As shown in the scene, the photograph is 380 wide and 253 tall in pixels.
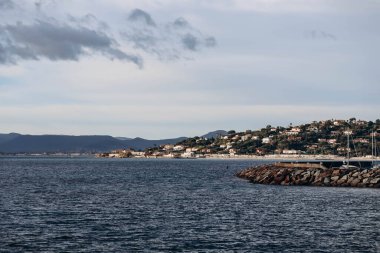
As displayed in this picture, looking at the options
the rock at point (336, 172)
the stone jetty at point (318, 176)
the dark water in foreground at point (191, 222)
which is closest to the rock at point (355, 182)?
the stone jetty at point (318, 176)

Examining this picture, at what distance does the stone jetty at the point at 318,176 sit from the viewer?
3888 inches

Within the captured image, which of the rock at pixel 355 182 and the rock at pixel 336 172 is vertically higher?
the rock at pixel 336 172

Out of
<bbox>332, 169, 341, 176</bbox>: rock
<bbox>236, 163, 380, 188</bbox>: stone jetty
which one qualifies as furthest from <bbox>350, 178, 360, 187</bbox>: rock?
<bbox>332, 169, 341, 176</bbox>: rock

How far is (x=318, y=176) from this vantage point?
10569 cm

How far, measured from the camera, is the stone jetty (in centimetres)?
9875

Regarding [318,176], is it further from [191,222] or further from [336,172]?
[191,222]

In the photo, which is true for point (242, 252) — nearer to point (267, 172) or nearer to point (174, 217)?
point (174, 217)

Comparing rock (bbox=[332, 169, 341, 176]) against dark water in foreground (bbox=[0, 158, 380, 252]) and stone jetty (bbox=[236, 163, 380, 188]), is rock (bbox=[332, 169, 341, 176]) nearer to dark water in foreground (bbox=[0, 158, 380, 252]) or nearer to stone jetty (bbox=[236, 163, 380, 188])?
stone jetty (bbox=[236, 163, 380, 188])

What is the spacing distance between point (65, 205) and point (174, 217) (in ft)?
51.3

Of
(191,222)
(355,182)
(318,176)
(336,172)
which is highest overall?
(336,172)

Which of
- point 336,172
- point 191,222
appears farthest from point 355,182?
point 191,222

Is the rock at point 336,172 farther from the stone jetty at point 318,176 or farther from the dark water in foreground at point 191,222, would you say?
the dark water in foreground at point 191,222

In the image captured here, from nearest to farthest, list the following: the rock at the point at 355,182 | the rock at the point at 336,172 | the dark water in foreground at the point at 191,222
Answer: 1. the dark water in foreground at the point at 191,222
2. the rock at the point at 355,182
3. the rock at the point at 336,172

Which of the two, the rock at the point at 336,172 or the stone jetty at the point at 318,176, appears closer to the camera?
the stone jetty at the point at 318,176
